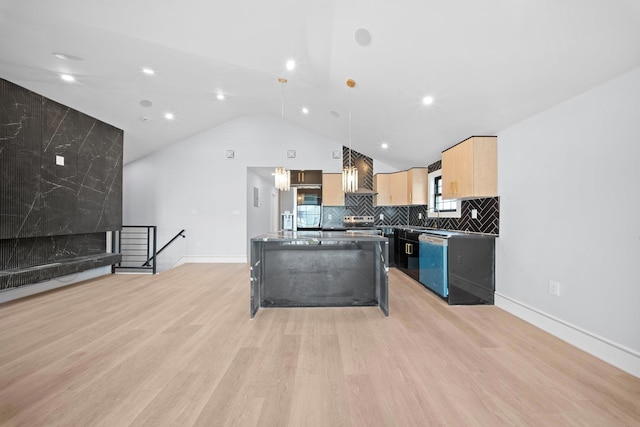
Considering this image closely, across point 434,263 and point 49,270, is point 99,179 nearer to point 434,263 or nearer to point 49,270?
point 49,270

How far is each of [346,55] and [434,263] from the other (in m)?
2.78

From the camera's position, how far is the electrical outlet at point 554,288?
249cm

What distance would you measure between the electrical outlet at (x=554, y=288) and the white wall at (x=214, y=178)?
4.53 m

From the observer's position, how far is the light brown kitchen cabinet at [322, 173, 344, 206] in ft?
20.3

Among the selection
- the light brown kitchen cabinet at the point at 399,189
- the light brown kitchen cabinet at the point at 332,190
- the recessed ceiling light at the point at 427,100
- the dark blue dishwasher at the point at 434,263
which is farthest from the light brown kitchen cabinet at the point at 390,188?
the recessed ceiling light at the point at 427,100

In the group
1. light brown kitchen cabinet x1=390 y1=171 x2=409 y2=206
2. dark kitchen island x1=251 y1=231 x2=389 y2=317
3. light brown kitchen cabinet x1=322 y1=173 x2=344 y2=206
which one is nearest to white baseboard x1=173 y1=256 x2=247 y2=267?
light brown kitchen cabinet x1=322 y1=173 x2=344 y2=206

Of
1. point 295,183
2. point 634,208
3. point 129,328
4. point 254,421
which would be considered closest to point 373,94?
point 634,208

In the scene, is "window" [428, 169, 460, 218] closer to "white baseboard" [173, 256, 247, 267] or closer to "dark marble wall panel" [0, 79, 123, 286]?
"white baseboard" [173, 256, 247, 267]

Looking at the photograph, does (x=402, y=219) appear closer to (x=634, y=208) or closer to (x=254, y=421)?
(x=634, y=208)

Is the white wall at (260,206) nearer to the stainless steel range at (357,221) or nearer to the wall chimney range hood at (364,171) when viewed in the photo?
the stainless steel range at (357,221)

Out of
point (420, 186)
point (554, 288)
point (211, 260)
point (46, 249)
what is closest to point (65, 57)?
point (46, 249)

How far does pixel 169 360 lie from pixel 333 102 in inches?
150

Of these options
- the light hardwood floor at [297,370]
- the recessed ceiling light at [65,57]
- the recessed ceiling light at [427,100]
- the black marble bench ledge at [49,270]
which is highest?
the recessed ceiling light at [65,57]

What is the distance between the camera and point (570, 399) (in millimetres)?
1609
